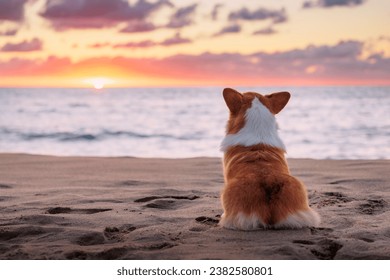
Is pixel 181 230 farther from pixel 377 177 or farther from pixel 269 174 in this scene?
pixel 377 177

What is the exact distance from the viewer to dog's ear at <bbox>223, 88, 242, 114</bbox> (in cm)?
488

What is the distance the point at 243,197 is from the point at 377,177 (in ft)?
10.8

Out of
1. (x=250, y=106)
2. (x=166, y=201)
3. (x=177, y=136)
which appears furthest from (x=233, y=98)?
(x=177, y=136)

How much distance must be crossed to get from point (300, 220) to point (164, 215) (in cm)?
128

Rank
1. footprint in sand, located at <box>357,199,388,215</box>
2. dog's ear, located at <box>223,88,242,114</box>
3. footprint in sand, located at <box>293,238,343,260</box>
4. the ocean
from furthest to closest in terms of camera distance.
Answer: the ocean
footprint in sand, located at <box>357,199,388,215</box>
dog's ear, located at <box>223,88,242,114</box>
footprint in sand, located at <box>293,238,343,260</box>

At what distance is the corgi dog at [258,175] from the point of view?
425 cm

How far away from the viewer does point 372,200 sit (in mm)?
5602

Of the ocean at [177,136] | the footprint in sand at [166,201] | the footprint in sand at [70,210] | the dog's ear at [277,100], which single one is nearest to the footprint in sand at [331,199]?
the dog's ear at [277,100]

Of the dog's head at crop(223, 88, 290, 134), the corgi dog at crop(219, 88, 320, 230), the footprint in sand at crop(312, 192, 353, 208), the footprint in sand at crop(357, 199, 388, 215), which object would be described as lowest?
the footprint in sand at crop(357, 199, 388, 215)

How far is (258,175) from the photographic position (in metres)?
4.32

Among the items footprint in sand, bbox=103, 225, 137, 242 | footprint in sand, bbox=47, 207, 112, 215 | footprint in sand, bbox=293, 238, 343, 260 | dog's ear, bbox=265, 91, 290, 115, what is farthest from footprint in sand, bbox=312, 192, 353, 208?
footprint in sand, bbox=47, 207, 112, 215

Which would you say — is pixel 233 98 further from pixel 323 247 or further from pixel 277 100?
pixel 323 247

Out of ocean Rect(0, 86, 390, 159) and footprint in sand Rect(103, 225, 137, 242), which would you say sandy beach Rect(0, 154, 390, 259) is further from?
ocean Rect(0, 86, 390, 159)

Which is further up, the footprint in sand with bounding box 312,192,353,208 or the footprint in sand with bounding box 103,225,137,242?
the footprint in sand with bounding box 312,192,353,208
